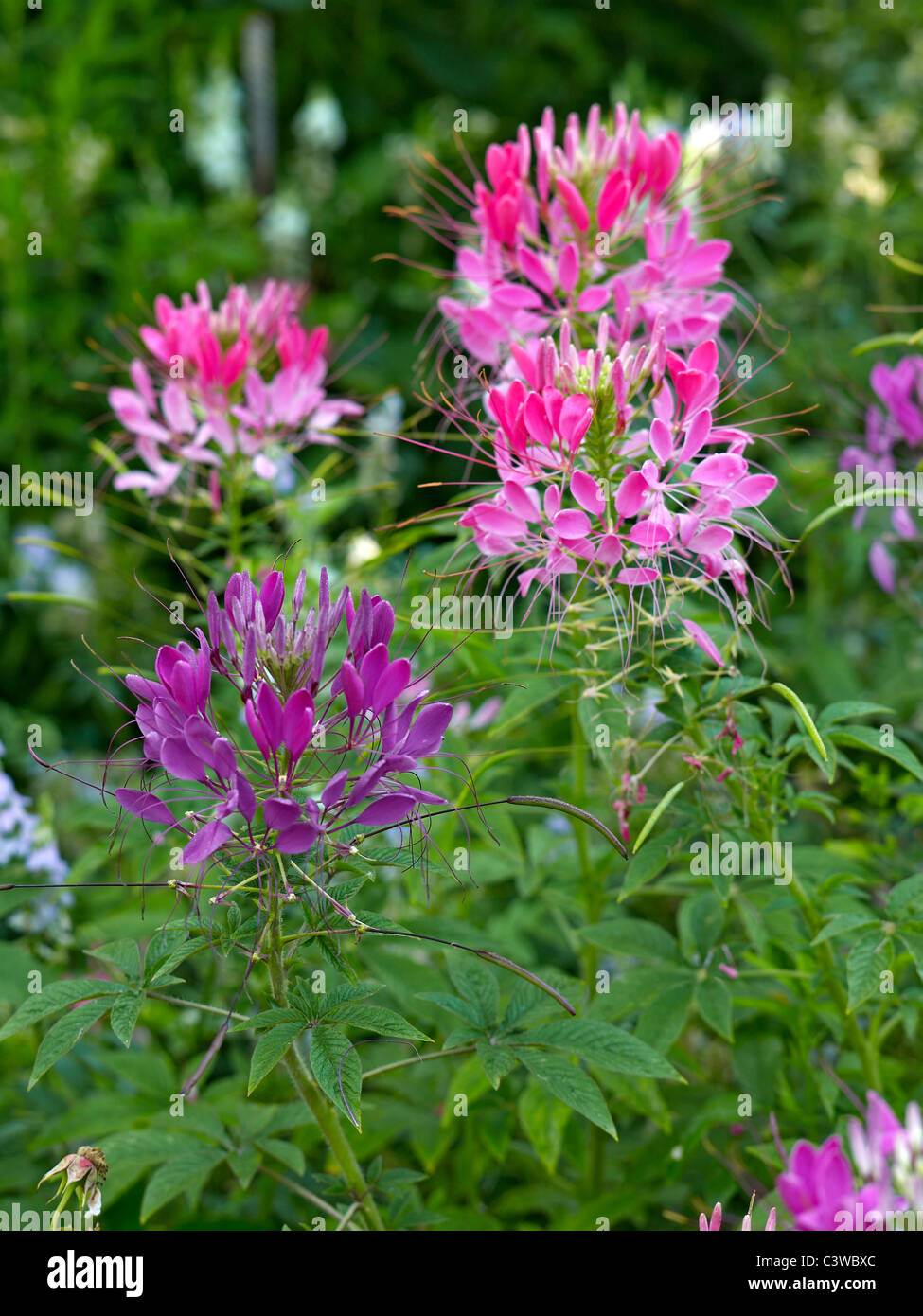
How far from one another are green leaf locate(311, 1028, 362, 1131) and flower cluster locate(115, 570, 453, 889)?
0.47 ft

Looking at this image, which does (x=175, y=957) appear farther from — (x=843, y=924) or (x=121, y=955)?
(x=843, y=924)

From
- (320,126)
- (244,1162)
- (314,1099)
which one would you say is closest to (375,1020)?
(314,1099)

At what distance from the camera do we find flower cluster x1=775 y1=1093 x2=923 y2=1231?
2.48ft

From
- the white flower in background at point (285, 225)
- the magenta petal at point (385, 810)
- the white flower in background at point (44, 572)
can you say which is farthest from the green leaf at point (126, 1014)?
the white flower in background at point (285, 225)

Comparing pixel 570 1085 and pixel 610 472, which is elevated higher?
pixel 610 472

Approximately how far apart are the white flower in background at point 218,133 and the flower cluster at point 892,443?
251 centimetres

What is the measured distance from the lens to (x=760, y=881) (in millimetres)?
1509

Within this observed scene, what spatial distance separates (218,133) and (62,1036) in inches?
124

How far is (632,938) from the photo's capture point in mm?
1334

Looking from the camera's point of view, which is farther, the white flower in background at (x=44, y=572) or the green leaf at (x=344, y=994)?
the white flower in background at (x=44, y=572)

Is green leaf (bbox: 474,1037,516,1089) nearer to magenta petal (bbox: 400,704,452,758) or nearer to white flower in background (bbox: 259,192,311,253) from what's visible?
magenta petal (bbox: 400,704,452,758)

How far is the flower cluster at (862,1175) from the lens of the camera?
76cm

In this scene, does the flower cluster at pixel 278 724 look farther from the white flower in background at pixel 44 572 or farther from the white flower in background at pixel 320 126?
the white flower in background at pixel 320 126

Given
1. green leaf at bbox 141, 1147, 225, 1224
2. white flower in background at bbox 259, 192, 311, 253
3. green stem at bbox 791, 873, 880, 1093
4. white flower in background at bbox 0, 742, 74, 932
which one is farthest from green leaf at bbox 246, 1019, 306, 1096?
white flower in background at bbox 259, 192, 311, 253
